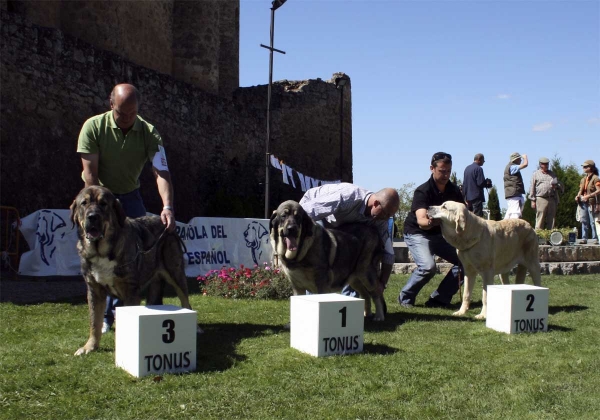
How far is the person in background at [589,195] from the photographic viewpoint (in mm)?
13398

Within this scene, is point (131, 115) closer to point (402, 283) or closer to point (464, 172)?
point (402, 283)

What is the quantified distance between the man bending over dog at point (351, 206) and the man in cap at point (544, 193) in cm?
867

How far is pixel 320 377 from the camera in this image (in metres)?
4.23

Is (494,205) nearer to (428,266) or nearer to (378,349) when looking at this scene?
(428,266)

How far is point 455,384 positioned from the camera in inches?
163

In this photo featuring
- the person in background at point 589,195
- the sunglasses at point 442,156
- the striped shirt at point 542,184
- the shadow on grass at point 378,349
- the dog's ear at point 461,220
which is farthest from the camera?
the striped shirt at point 542,184

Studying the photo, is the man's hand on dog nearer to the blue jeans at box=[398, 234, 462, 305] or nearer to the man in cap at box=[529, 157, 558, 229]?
the blue jeans at box=[398, 234, 462, 305]

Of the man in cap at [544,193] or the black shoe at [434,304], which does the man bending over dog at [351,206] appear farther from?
the man in cap at [544,193]

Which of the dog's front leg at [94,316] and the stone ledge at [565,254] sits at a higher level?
the stone ledge at [565,254]

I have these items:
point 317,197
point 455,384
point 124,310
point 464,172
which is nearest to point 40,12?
point 464,172

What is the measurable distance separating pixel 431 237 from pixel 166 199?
3.65 metres

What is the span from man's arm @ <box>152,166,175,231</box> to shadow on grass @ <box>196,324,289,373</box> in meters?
0.99

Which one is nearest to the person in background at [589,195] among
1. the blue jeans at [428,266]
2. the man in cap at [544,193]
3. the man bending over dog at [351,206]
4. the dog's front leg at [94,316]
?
the man in cap at [544,193]

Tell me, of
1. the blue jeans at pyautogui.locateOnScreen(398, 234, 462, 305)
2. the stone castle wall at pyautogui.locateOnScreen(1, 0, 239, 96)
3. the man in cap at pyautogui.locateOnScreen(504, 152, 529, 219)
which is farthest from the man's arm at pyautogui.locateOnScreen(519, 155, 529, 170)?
the stone castle wall at pyautogui.locateOnScreen(1, 0, 239, 96)
